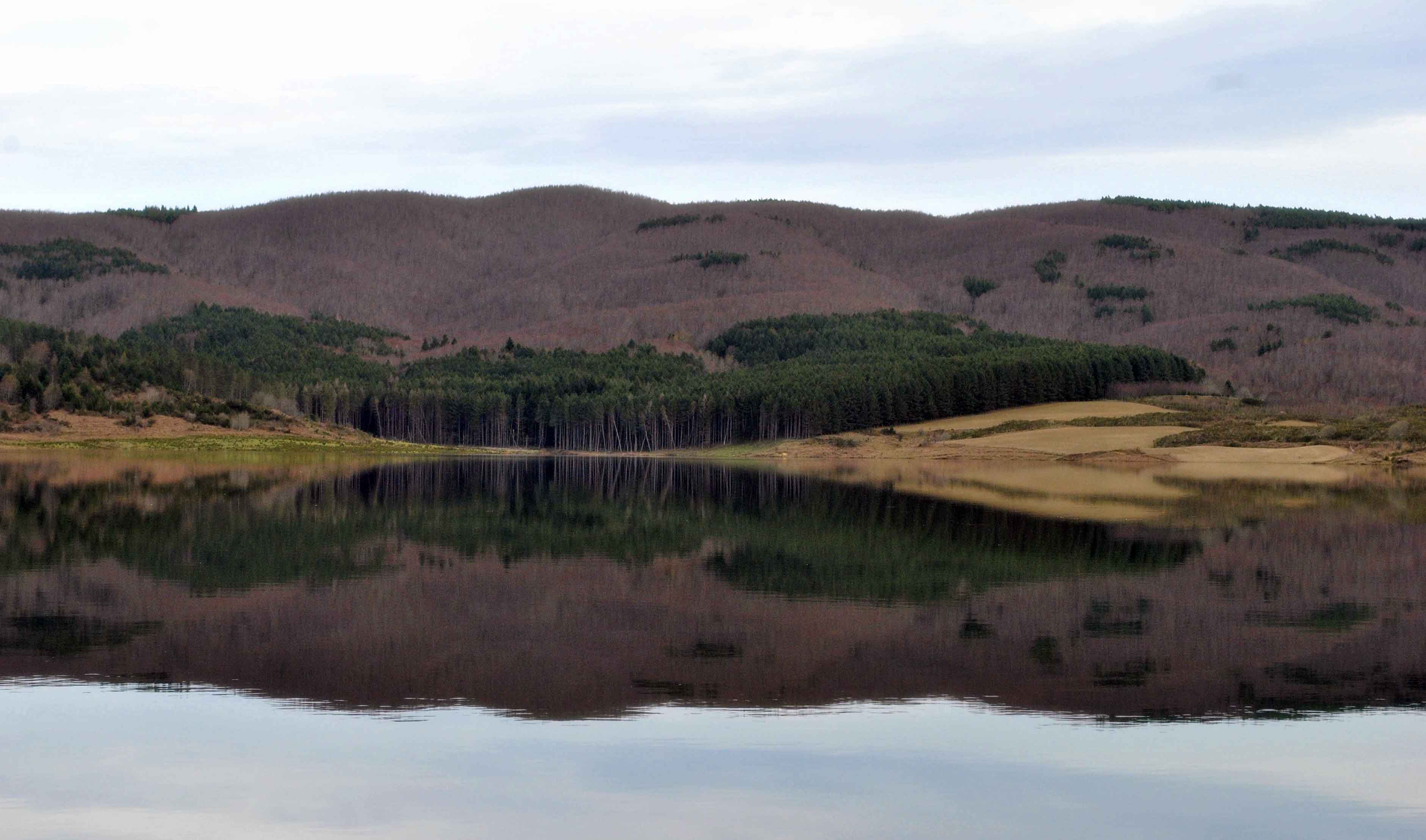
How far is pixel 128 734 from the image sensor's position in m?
25.4

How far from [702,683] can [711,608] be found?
36.2ft

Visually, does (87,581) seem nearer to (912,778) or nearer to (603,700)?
(603,700)

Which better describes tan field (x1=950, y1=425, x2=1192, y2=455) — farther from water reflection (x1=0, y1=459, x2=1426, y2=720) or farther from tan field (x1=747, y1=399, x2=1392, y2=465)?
water reflection (x1=0, y1=459, x2=1426, y2=720)

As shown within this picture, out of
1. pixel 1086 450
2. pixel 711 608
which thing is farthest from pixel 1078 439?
pixel 711 608

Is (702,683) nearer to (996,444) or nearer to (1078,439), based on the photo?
(1078,439)

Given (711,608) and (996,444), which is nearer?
(711,608)

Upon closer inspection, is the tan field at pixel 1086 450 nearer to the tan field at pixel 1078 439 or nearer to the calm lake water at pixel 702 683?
the tan field at pixel 1078 439

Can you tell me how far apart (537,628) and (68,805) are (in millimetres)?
16392

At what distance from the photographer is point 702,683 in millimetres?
30250

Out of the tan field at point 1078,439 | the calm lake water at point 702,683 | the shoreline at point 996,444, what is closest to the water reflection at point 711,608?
the calm lake water at point 702,683

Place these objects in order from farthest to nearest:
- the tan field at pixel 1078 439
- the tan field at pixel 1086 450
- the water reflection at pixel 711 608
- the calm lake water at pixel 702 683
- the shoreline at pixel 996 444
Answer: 1. the tan field at pixel 1078 439
2. the shoreline at pixel 996 444
3. the tan field at pixel 1086 450
4. the water reflection at pixel 711 608
5. the calm lake water at pixel 702 683

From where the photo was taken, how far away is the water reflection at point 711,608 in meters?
30.2

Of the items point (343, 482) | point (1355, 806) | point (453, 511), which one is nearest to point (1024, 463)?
point (343, 482)

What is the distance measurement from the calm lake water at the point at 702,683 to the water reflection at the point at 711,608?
197 millimetres
